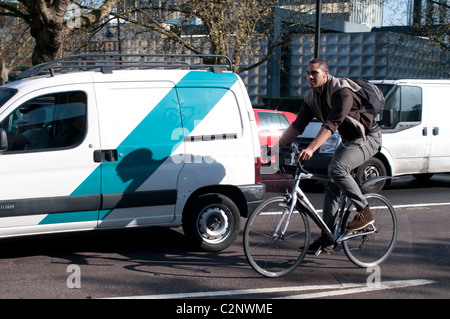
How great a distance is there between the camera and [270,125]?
13320mm

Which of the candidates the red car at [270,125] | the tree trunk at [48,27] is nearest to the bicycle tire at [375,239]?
the red car at [270,125]

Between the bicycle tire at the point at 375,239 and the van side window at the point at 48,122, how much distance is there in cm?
274

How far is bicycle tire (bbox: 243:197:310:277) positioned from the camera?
5.14 meters

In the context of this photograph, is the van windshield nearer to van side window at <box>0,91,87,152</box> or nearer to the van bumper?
van side window at <box>0,91,87,152</box>

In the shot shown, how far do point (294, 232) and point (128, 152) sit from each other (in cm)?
182

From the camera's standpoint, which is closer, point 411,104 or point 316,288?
point 316,288

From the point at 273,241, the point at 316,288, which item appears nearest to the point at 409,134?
the point at 273,241

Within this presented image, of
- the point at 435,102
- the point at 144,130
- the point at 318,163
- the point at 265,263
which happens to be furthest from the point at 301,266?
the point at 435,102

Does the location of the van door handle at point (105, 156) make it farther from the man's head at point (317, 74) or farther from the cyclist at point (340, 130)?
the man's head at point (317, 74)

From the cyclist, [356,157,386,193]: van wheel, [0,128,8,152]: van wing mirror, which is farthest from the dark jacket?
[356,157,386,193]: van wheel

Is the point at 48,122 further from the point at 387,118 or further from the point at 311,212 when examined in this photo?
the point at 387,118

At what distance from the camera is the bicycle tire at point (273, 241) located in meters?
5.14

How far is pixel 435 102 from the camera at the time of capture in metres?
10.6

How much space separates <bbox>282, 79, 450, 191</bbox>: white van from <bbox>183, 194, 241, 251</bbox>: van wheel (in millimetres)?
4215
